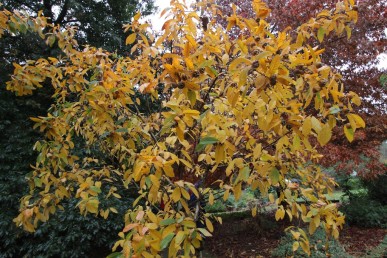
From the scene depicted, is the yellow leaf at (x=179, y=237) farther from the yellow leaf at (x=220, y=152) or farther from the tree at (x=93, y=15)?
the tree at (x=93, y=15)

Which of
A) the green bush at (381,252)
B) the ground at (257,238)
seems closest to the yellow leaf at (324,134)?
the green bush at (381,252)

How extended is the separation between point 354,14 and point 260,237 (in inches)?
196

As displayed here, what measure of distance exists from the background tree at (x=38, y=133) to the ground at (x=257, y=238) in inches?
72.8

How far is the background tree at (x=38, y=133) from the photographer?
12.6 feet

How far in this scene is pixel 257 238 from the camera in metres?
5.47

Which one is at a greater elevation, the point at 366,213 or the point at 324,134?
the point at 324,134

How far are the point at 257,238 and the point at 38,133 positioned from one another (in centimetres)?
427

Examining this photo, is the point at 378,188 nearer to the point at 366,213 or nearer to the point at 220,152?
the point at 366,213

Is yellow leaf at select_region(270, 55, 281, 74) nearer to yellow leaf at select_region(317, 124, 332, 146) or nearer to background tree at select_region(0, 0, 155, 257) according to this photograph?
yellow leaf at select_region(317, 124, 332, 146)

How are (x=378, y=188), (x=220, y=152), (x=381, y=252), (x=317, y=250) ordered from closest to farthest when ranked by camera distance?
1. (x=220, y=152)
2. (x=317, y=250)
3. (x=381, y=252)
4. (x=378, y=188)

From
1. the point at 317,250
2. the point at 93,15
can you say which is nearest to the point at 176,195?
the point at 317,250

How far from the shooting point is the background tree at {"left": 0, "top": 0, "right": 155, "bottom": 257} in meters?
3.85

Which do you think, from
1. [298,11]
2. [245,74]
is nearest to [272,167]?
[245,74]

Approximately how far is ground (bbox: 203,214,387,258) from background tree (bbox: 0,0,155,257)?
1.85 m
